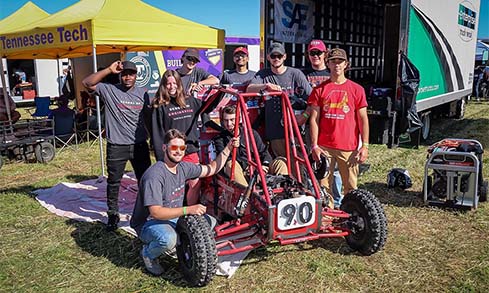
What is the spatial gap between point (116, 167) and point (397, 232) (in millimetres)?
2620

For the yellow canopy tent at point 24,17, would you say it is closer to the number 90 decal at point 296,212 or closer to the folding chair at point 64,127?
the folding chair at point 64,127

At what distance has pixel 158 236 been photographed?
3.11 metres

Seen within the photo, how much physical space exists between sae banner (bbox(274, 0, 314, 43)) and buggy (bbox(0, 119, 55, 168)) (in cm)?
397

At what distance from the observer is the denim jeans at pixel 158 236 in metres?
3.10

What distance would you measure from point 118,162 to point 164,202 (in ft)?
3.32

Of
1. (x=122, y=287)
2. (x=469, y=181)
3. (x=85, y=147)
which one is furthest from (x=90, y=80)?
(x=85, y=147)

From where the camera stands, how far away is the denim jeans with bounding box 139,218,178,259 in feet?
10.2

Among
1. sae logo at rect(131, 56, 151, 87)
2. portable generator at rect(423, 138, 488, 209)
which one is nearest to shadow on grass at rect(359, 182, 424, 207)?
portable generator at rect(423, 138, 488, 209)

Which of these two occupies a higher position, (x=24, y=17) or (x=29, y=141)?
(x=24, y=17)

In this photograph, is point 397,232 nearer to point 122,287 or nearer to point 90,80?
point 122,287

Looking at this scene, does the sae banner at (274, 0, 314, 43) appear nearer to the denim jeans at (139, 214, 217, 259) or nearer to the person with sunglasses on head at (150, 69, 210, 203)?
the person with sunglasses on head at (150, 69, 210, 203)

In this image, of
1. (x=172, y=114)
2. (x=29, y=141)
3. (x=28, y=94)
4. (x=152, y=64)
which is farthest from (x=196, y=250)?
(x=28, y=94)

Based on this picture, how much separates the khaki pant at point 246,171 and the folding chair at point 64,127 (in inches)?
198

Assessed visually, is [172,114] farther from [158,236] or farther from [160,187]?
[158,236]
